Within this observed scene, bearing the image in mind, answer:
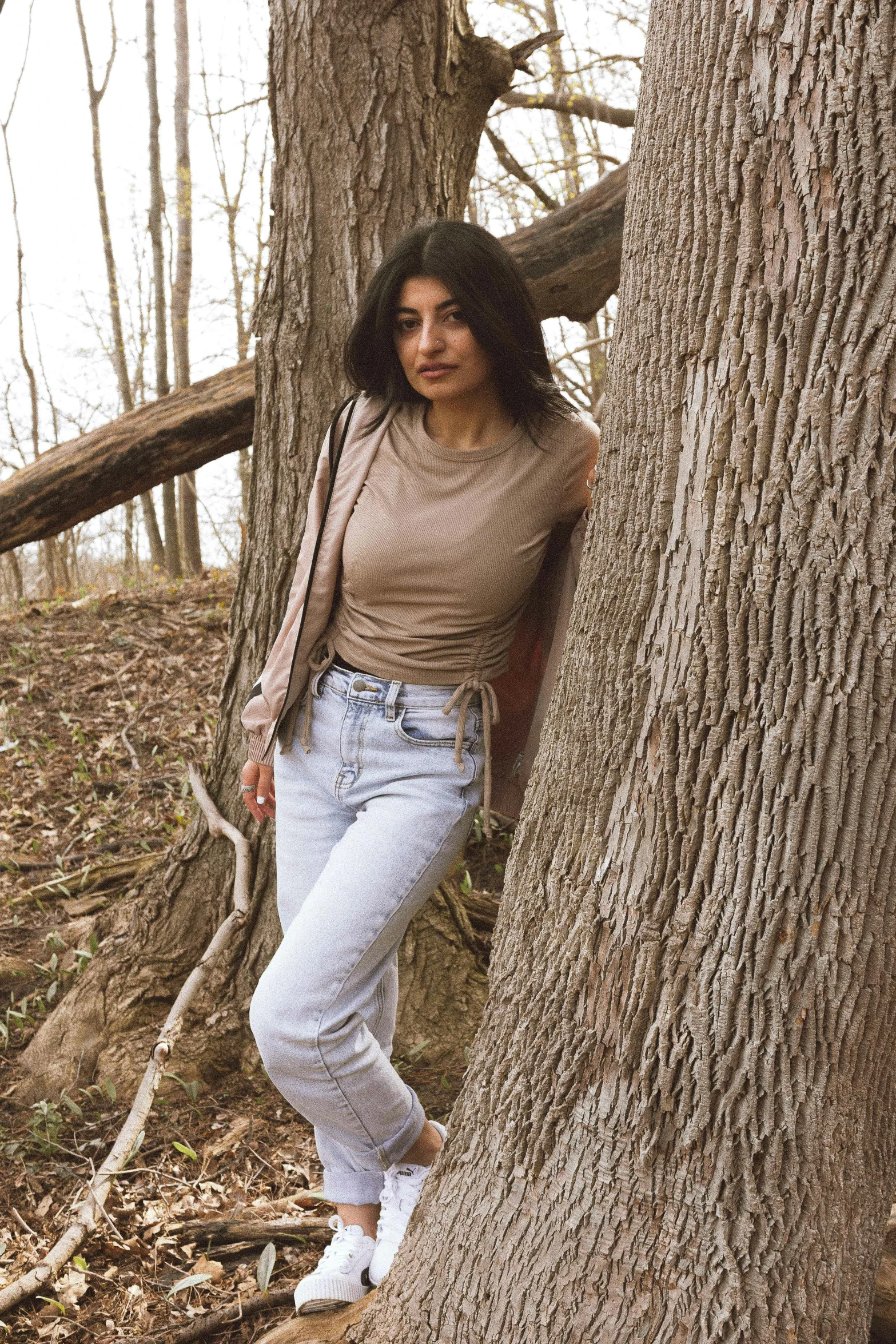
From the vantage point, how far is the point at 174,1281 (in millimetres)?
2885

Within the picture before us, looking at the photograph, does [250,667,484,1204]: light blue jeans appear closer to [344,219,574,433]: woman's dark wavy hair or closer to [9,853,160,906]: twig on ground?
[344,219,574,433]: woman's dark wavy hair

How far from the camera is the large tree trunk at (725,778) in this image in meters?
1.56

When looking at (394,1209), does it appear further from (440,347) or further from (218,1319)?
(440,347)

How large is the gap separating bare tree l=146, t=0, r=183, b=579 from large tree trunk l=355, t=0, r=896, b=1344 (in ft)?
38.0

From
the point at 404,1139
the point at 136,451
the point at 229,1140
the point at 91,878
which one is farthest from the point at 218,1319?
the point at 136,451

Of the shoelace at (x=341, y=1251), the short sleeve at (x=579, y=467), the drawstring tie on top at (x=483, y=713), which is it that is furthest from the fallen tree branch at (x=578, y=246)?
the shoelace at (x=341, y=1251)

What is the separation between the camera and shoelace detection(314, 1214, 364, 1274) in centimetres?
252

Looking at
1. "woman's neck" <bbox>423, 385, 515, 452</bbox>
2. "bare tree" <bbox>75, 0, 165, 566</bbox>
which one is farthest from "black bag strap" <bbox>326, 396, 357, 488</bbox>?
"bare tree" <bbox>75, 0, 165, 566</bbox>

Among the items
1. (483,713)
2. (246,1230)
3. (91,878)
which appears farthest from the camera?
(91,878)

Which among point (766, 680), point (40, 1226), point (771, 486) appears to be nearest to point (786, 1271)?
point (766, 680)

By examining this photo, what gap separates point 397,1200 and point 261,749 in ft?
3.78

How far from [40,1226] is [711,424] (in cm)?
305

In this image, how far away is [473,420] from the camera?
2.59 meters

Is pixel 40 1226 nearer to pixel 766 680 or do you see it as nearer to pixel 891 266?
pixel 766 680
